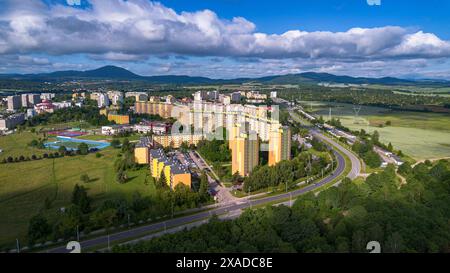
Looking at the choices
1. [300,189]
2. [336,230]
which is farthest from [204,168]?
[336,230]

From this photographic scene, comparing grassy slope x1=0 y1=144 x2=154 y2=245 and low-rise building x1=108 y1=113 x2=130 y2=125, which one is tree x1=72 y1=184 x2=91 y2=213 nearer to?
grassy slope x1=0 y1=144 x2=154 y2=245

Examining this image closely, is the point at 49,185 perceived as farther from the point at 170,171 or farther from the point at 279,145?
the point at 279,145

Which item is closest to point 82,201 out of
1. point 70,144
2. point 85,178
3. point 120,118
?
point 85,178

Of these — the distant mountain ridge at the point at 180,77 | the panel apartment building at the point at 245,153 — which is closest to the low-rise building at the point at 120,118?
the panel apartment building at the point at 245,153
